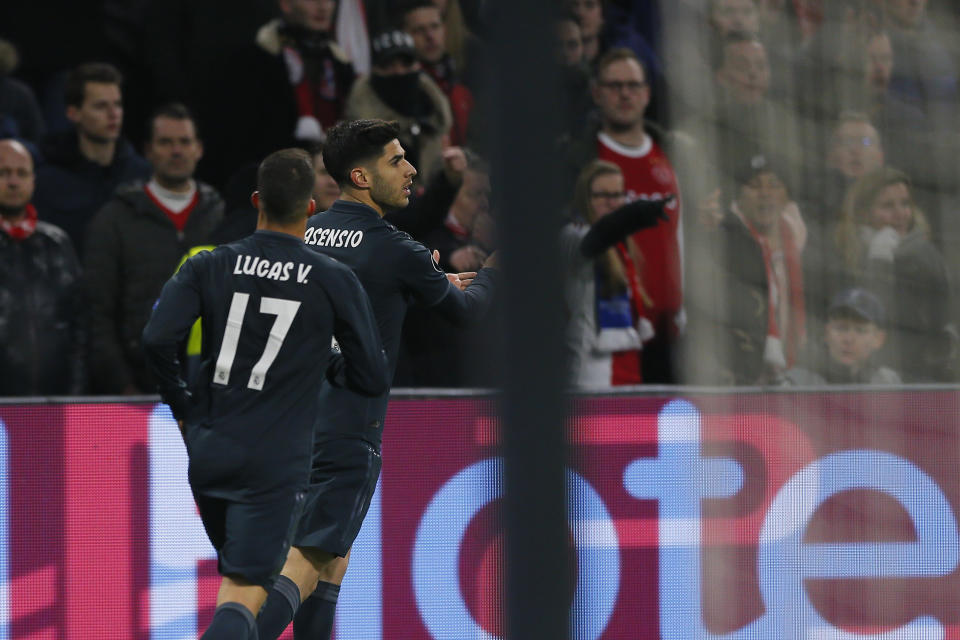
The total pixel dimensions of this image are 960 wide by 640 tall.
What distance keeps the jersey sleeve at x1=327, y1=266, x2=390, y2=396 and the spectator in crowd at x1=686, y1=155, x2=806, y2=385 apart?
1438mm

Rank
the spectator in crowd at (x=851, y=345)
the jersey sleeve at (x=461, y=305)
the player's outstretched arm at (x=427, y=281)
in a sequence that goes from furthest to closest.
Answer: the spectator in crowd at (x=851, y=345)
the player's outstretched arm at (x=427, y=281)
the jersey sleeve at (x=461, y=305)

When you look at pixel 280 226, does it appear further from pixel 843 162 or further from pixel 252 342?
pixel 843 162

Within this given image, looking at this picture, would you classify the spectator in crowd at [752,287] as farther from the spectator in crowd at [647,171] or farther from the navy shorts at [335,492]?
the navy shorts at [335,492]

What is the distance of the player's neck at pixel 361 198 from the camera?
3938 millimetres

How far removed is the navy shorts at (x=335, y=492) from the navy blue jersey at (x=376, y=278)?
0.05 meters

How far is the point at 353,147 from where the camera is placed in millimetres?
3898

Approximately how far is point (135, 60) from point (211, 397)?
2.69 metres

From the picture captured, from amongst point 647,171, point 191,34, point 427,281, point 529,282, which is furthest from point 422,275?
point 529,282

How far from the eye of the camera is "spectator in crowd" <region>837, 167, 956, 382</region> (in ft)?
15.5

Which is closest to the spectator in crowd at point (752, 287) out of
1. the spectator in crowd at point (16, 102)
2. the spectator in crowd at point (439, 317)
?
the spectator in crowd at point (439, 317)

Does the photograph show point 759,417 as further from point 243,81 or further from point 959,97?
point 243,81

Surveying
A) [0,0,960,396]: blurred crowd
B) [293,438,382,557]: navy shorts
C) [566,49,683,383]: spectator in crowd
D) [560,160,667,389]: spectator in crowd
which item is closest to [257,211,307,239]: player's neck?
[293,438,382,557]: navy shorts

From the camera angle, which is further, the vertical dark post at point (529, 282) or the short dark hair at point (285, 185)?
the short dark hair at point (285, 185)

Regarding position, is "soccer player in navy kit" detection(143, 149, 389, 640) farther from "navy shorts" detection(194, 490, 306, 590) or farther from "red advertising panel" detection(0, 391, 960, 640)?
"red advertising panel" detection(0, 391, 960, 640)
